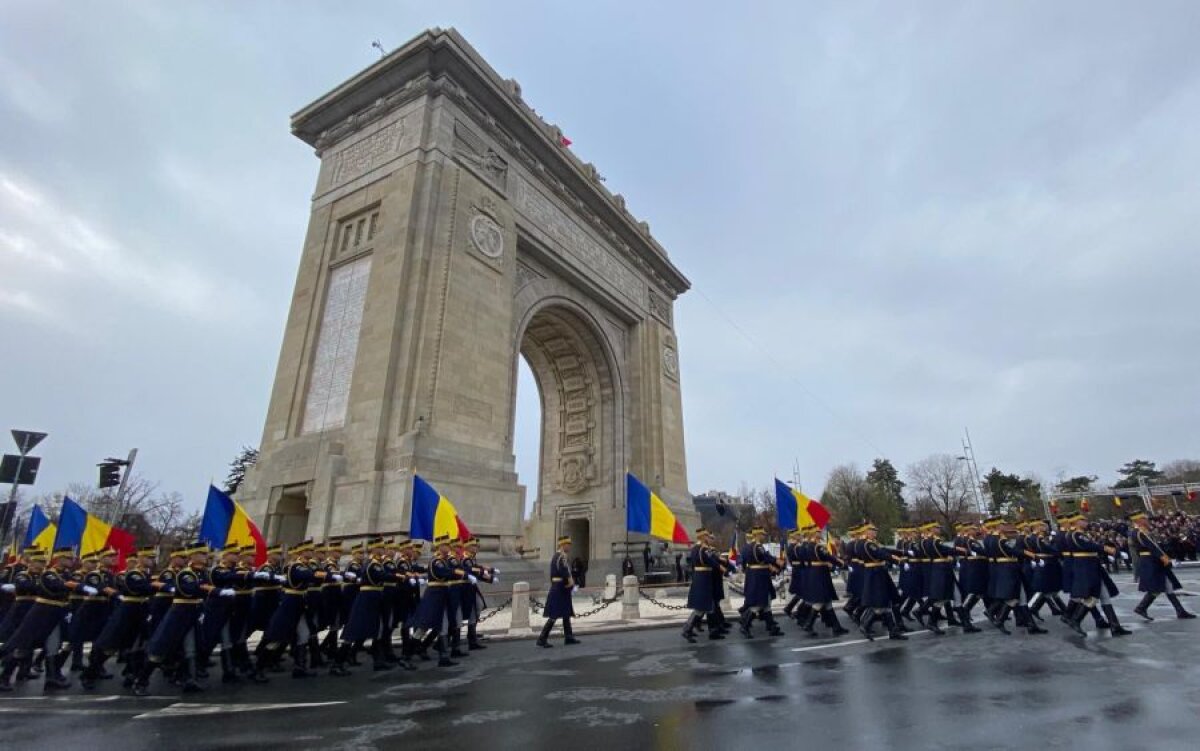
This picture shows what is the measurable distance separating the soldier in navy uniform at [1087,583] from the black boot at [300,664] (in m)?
11.5

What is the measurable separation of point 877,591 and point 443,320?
45.6ft

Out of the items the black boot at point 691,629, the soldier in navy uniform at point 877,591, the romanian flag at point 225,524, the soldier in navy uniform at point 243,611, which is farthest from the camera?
the romanian flag at point 225,524

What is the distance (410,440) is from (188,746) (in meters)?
11.6

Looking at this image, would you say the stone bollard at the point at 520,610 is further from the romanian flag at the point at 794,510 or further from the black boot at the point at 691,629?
the romanian flag at the point at 794,510

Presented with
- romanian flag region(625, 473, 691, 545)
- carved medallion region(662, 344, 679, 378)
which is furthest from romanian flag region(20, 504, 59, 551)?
carved medallion region(662, 344, 679, 378)

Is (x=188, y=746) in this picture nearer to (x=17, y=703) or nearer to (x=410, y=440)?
(x=17, y=703)

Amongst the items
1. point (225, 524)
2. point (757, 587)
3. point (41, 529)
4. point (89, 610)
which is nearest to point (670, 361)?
point (757, 587)

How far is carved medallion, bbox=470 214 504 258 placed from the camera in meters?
20.5

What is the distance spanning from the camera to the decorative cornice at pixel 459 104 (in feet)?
67.4

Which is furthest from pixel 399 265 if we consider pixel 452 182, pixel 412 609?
pixel 412 609

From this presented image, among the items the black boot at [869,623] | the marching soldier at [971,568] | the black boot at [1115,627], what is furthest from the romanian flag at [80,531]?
the black boot at [1115,627]

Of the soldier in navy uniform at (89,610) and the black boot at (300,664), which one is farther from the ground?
the soldier in navy uniform at (89,610)

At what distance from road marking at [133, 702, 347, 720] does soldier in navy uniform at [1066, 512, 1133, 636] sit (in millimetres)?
10924

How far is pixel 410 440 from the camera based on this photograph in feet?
53.0
